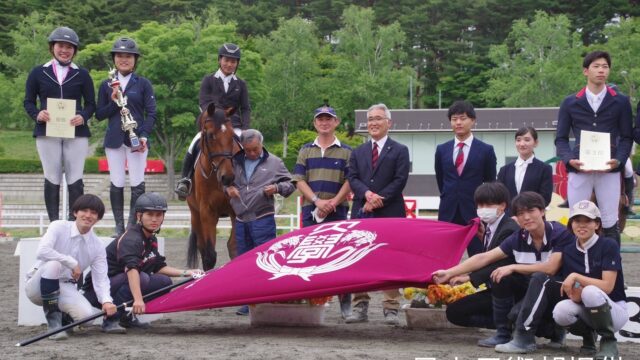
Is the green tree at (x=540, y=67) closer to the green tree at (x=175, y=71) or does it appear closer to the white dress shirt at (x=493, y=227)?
the green tree at (x=175, y=71)

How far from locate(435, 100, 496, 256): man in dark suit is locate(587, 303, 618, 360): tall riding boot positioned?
2075 mm

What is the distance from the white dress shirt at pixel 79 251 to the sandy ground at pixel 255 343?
1.50 feet

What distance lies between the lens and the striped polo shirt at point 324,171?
902 cm

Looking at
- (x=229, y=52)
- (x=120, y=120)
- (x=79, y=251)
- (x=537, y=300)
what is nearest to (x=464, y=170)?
(x=537, y=300)

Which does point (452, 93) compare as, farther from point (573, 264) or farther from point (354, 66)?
point (573, 264)

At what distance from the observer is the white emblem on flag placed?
7.40m

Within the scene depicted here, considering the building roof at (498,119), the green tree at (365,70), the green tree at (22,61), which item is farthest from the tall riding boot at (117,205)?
the green tree at (22,61)

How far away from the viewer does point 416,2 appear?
65.0 m

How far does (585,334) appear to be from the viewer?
665 centimetres

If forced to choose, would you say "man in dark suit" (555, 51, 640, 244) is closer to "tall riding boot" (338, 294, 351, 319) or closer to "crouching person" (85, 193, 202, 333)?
"tall riding boot" (338, 294, 351, 319)

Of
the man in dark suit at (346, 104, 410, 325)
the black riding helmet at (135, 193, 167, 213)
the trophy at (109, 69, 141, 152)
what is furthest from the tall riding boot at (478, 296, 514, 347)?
the trophy at (109, 69, 141, 152)

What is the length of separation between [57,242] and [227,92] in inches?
126

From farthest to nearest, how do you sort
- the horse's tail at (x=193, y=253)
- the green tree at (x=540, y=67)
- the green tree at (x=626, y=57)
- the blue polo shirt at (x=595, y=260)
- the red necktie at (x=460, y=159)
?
1. the green tree at (x=540, y=67)
2. the green tree at (x=626, y=57)
3. the horse's tail at (x=193, y=253)
4. the red necktie at (x=460, y=159)
5. the blue polo shirt at (x=595, y=260)

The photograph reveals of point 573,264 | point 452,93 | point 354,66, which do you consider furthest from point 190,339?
point 452,93
